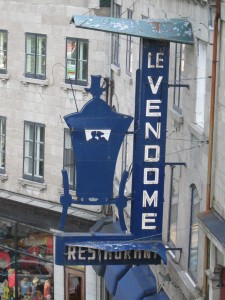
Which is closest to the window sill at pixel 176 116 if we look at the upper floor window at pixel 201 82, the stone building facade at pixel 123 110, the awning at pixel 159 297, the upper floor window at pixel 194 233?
the stone building facade at pixel 123 110

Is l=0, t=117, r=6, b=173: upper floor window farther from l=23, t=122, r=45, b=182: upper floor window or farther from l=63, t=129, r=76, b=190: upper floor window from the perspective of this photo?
l=63, t=129, r=76, b=190: upper floor window

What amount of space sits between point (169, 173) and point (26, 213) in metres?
10.2

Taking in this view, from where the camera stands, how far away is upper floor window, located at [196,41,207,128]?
22031 millimetres

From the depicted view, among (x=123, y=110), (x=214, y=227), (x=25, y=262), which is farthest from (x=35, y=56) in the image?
(x=214, y=227)

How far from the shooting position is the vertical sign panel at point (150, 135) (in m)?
22.0

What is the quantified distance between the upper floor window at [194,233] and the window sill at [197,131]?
3.78 feet

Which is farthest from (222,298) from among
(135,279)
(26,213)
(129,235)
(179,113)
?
(26,213)

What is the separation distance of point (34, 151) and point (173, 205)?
1018cm

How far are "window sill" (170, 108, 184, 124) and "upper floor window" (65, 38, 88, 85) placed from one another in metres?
8.59

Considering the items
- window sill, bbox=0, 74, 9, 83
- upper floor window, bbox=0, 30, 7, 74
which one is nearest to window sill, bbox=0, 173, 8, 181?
window sill, bbox=0, 74, 9, 83

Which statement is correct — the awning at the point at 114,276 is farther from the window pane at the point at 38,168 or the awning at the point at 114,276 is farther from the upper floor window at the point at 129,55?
the window pane at the point at 38,168

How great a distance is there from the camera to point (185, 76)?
76.3ft

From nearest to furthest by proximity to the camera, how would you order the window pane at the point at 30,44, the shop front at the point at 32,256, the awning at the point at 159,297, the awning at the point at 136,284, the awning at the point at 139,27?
the awning at the point at 139,27 < the awning at the point at 159,297 < the awning at the point at 136,284 < the shop front at the point at 32,256 < the window pane at the point at 30,44

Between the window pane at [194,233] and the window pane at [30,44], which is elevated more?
the window pane at [30,44]
